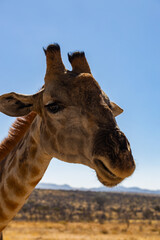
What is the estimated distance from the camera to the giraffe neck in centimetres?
395

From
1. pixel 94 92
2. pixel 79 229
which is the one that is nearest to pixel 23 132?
pixel 94 92

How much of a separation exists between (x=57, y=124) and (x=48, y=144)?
Answer: 312 mm

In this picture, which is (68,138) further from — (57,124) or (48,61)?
(48,61)

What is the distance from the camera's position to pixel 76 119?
3.49 meters

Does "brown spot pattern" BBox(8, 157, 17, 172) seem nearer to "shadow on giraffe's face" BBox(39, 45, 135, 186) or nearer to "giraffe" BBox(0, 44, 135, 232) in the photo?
"giraffe" BBox(0, 44, 135, 232)

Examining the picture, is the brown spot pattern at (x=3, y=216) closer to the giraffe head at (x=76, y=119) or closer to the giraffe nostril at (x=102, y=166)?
the giraffe head at (x=76, y=119)

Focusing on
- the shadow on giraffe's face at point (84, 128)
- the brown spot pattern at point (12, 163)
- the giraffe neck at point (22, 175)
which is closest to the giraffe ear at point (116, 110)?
the shadow on giraffe's face at point (84, 128)

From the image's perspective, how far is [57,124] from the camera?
372cm

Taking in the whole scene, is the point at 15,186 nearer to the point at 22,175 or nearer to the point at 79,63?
the point at 22,175

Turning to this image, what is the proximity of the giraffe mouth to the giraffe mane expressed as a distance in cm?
210

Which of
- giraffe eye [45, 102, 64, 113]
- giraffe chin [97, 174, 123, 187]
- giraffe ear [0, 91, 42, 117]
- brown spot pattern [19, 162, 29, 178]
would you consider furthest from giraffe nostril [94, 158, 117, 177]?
giraffe ear [0, 91, 42, 117]

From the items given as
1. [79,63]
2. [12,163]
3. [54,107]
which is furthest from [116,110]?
[12,163]

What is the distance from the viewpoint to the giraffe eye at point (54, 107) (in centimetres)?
368

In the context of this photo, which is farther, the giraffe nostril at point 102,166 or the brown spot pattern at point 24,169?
the brown spot pattern at point 24,169
